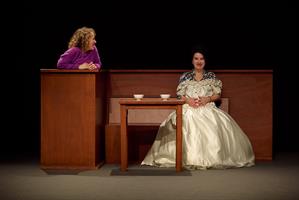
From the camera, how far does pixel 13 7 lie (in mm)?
9516

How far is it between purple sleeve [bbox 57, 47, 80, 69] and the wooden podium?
0.42 m

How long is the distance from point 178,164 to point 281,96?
3.05 metres

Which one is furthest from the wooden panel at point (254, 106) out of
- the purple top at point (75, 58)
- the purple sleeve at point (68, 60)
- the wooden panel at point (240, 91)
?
the purple sleeve at point (68, 60)

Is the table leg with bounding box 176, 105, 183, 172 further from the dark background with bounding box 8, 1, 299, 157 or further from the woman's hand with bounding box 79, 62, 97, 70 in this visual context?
the dark background with bounding box 8, 1, 299, 157

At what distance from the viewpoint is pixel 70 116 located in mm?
7148

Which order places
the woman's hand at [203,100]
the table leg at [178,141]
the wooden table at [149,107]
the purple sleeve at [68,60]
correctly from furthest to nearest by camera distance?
the woman's hand at [203,100] < the purple sleeve at [68,60] < the table leg at [178,141] < the wooden table at [149,107]

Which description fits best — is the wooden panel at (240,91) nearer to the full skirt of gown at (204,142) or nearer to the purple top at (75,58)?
the full skirt of gown at (204,142)

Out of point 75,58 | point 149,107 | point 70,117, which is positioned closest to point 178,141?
point 149,107

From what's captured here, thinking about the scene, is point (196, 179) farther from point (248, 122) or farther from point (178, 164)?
point (248, 122)

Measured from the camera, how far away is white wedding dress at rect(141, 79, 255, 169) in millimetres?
7383

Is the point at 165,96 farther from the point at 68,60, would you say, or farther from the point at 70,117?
the point at 68,60

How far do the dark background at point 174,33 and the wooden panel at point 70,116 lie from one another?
6.71 feet

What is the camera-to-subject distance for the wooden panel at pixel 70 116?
281 inches

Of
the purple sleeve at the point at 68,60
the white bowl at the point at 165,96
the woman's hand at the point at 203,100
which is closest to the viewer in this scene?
the white bowl at the point at 165,96
